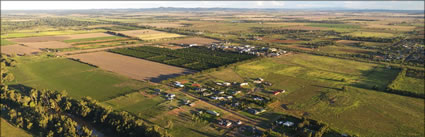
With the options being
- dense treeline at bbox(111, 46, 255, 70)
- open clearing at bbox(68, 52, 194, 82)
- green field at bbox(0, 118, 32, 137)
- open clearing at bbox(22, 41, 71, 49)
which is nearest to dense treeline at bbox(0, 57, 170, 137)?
green field at bbox(0, 118, 32, 137)

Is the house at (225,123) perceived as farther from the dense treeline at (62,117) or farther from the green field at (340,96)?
the dense treeline at (62,117)

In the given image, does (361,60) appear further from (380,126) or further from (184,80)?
(184,80)

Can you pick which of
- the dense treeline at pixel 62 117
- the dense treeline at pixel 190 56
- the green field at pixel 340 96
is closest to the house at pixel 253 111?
the green field at pixel 340 96

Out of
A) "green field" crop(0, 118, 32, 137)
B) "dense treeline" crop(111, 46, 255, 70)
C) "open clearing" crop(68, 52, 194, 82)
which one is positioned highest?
"dense treeline" crop(111, 46, 255, 70)

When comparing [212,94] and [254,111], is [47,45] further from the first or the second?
[254,111]

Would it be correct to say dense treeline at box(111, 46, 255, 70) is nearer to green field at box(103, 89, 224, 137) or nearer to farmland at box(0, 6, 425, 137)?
farmland at box(0, 6, 425, 137)

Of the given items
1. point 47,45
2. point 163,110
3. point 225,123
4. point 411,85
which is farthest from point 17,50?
point 411,85

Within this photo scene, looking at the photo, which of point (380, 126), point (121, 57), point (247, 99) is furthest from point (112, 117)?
point (121, 57)
